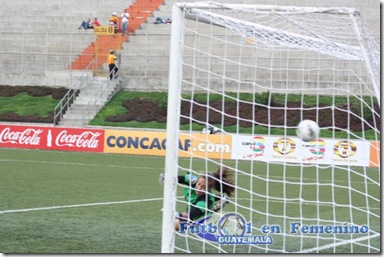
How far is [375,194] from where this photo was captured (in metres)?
16.5

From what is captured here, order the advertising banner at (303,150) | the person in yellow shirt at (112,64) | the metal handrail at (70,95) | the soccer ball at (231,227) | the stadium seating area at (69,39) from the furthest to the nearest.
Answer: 1. the stadium seating area at (69,39)
2. the person in yellow shirt at (112,64)
3. the metal handrail at (70,95)
4. the advertising banner at (303,150)
5. the soccer ball at (231,227)

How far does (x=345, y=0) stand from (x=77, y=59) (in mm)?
11136

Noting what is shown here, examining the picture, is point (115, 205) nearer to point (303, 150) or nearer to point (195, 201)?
point (195, 201)

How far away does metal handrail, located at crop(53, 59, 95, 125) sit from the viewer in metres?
30.9

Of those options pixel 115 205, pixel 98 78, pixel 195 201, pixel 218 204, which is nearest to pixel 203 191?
pixel 195 201

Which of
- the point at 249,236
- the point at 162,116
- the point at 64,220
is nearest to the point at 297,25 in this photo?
the point at 249,236

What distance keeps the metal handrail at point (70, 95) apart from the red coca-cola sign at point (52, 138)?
390 centimetres

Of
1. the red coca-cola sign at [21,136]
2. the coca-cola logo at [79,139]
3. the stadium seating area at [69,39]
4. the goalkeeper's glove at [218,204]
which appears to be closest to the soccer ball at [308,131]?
the goalkeeper's glove at [218,204]

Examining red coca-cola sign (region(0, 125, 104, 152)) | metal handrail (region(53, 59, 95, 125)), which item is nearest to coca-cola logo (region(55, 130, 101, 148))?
red coca-cola sign (region(0, 125, 104, 152))

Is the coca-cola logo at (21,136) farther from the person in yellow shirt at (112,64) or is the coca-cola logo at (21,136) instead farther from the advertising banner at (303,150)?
the person in yellow shirt at (112,64)

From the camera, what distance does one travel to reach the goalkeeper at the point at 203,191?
29.7 ft

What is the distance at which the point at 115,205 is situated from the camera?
1298 centimetres

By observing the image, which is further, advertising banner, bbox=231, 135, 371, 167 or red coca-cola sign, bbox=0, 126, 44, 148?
red coca-cola sign, bbox=0, 126, 44, 148

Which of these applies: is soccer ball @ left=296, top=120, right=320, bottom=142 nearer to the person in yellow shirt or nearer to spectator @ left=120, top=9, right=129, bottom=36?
the person in yellow shirt
